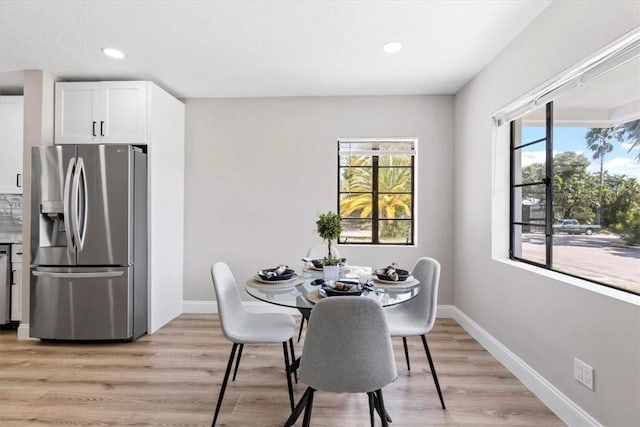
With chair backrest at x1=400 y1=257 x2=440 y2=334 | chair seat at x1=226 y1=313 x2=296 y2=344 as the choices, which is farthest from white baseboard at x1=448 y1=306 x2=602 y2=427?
chair seat at x1=226 y1=313 x2=296 y2=344

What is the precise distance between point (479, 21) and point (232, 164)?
2.79m

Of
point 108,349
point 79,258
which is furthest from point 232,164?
point 108,349

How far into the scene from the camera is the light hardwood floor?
1959 millimetres

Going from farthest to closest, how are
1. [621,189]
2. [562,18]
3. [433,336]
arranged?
[433,336] < [562,18] < [621,189]

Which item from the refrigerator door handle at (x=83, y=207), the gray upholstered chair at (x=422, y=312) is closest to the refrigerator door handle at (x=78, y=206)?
the refrigerator door handle at (x=83, y=207)

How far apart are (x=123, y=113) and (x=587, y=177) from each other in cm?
388

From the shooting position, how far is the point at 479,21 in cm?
228

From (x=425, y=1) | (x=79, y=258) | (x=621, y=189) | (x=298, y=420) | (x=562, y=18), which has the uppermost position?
(x=425, y=1)

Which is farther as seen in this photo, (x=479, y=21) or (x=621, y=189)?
(x=479, y=21)

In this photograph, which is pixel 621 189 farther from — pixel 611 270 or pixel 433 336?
pixel 433 336

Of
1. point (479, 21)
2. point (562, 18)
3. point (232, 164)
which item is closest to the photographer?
point (562, 18)

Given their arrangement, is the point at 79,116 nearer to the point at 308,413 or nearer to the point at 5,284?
the point at 5,284

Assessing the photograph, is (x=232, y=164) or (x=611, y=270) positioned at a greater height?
(x=232, y=164)

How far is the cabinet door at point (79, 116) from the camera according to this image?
127 inches
